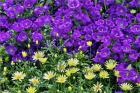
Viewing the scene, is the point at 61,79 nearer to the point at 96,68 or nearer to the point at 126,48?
the point at 96,68

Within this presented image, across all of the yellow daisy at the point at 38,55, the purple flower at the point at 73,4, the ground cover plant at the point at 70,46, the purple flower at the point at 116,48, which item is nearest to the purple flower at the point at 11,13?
the ground cover plant at the point at 70,46

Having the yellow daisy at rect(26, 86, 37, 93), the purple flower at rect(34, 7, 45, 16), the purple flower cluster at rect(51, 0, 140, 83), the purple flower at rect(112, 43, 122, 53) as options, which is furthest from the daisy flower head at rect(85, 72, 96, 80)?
the purple flower at rect(34, 7, 45, 16)

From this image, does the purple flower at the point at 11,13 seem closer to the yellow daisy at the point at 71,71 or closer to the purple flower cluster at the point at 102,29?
the purple flower cluster at the point at 102,29

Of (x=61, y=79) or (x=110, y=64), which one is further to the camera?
(x=110, y=64)

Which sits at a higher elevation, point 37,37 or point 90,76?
point 37,37

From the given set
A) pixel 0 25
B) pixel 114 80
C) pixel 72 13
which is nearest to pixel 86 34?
pixel 72 13

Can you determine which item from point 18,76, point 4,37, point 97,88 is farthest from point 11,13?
point 97,88

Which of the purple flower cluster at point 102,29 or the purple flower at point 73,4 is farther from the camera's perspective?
the purple flower at point 73,4

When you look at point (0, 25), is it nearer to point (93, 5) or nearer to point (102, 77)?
point (93, 5)
